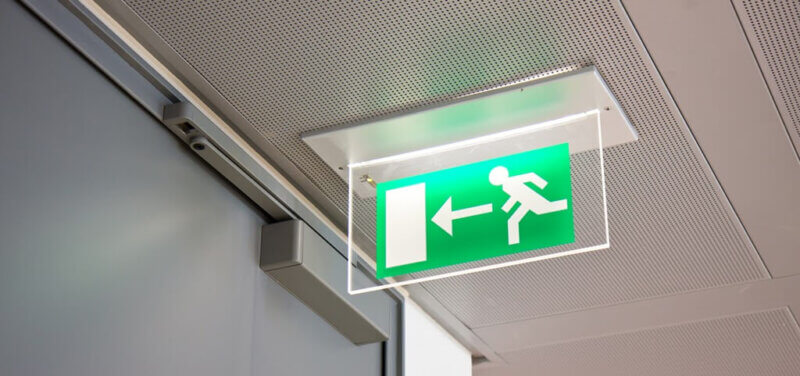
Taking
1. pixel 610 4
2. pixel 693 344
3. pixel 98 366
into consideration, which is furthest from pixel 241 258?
pixel 693 344

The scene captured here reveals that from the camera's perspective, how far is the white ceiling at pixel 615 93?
3539 mm

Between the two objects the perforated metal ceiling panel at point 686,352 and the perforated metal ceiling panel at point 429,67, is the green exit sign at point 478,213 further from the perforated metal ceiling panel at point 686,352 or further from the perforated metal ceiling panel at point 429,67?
the perforated metal ceiling panel at point 686,352

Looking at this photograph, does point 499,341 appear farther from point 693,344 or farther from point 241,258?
point 241,258

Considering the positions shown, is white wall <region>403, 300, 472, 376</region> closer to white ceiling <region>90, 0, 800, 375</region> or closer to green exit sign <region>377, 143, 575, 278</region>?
white ceiling <region>90, 0, 800, 375</region>

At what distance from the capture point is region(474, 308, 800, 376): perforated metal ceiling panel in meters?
5.48

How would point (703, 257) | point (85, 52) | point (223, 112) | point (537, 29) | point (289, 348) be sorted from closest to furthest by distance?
point (85, 52) < point (537, 29) < point (223, 112) < point (289, 348) < point (703, 257)

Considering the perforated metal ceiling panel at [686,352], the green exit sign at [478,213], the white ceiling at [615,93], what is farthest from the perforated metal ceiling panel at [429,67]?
the perforated metal ceiling panel at [686,352]

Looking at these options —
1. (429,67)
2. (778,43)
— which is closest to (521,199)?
(429,67)

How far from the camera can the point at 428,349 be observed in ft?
17.5

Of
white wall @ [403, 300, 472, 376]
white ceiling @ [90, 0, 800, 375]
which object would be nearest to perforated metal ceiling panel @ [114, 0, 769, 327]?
white ceiling @ [90, 0, 800, 375]

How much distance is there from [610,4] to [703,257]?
1821 millimetres

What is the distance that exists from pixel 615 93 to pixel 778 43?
1.94ft

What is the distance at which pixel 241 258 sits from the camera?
4066 mm

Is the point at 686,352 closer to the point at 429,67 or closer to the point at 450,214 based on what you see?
the point at 450,214
